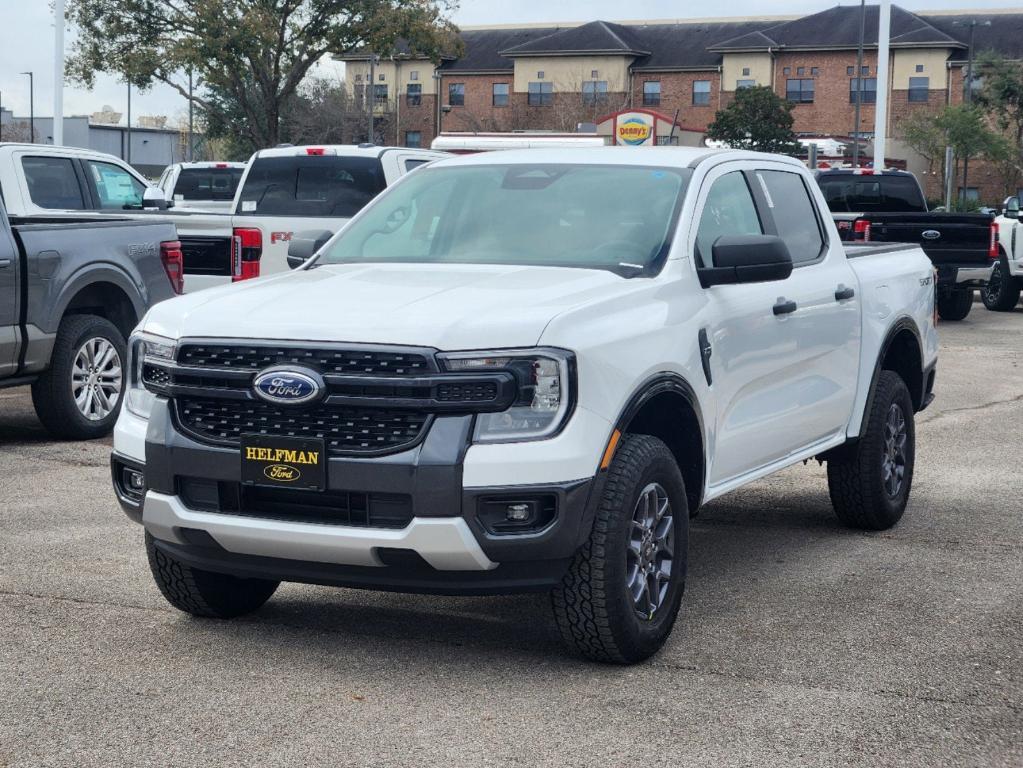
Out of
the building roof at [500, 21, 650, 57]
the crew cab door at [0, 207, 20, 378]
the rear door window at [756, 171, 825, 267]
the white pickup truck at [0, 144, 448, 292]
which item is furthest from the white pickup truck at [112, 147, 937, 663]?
the building roof at [500, 21, 650, 57]

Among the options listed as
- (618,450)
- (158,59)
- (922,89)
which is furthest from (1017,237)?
(922,89)

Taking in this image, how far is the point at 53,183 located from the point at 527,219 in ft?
27.1

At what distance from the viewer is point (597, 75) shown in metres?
80.8

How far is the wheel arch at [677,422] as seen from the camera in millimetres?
5441

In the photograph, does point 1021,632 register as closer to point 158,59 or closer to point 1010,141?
point 158,59

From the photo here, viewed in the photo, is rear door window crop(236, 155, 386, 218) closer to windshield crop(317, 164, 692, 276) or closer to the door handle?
windshield crop(317, 164, 692, 276)

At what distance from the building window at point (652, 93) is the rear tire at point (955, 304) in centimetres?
5869

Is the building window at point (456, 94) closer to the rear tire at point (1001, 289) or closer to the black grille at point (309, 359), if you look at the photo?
the rear tire at point (1001, 289)

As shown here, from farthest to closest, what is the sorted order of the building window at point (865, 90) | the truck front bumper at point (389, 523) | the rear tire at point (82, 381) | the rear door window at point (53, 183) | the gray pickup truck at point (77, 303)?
the building window at point (865, 90)
the rear door window at point (53, 183)
the rear tire at point (82, 381)
the gray pickup truck at point (77, 303)
the truck front bumper at point (389, 523)

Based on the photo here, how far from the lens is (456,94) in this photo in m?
85.6

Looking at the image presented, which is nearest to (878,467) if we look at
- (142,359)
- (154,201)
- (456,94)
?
(142,359)

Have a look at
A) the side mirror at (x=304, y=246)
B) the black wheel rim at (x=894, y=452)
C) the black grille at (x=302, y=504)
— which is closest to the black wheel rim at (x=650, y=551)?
the black grille at (x=302, y=504)

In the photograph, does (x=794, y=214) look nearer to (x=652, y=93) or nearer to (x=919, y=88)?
(x=919, y=88)

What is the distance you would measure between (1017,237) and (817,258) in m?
Answer: 17.9
